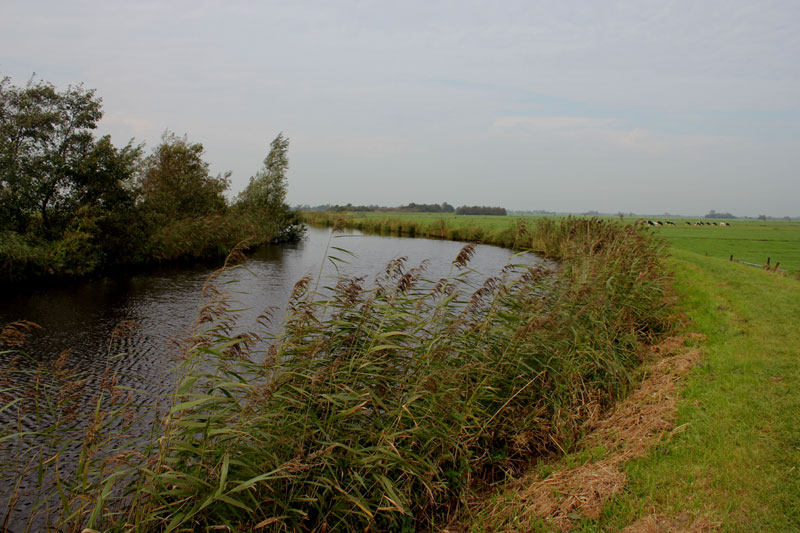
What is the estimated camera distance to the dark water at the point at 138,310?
29.4 ft

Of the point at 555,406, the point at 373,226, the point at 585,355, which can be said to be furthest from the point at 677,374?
the point at 373,226

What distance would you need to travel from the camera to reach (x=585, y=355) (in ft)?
22.6

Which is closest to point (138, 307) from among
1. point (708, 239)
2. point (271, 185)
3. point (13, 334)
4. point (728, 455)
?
point (13, 334)

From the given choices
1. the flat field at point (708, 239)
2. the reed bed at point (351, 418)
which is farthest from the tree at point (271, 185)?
the reed bed at point (351, 418)

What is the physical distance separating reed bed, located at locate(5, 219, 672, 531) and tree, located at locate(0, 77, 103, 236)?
17048 millimetres

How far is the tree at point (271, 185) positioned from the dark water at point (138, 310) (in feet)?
60.4

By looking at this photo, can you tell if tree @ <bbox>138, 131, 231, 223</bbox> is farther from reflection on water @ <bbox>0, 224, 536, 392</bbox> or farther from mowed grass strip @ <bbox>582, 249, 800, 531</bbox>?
mowed grass strip @ <bbox>582, 249, 800, 531</bbox>

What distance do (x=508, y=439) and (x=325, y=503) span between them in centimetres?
258

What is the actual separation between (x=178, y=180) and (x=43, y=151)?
1219 centimetres

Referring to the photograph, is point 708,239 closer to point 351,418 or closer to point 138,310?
point 138,310

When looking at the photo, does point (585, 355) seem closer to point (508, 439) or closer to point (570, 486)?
point (508, 439)

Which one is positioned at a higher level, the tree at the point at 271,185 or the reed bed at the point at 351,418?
the tree at the point at 271,185

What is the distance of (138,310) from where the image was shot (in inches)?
538

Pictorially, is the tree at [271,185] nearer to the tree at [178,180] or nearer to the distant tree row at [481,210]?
the tree at [178,180]
